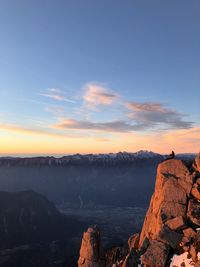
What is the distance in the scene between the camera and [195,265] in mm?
72188

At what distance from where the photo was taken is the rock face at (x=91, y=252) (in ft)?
347

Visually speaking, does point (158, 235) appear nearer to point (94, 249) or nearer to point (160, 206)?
point (160, 206)

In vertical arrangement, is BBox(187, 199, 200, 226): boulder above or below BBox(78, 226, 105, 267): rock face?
above

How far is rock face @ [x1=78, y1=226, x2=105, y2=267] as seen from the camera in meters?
106

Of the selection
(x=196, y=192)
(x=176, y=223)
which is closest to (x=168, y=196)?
(x=196, y=192)

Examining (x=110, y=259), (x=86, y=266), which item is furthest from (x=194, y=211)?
(x=86, y=266)

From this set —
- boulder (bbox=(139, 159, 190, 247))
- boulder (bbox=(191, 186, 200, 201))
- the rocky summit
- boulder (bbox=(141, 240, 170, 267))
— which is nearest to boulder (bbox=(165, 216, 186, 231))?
the rocky summit

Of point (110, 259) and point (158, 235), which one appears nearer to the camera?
point (158, 235)

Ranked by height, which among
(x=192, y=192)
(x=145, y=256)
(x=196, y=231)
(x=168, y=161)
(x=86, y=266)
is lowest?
(x=86, y=266)

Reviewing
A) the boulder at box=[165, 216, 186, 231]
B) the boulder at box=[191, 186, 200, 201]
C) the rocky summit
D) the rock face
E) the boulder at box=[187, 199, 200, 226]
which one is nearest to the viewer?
the rocky summit

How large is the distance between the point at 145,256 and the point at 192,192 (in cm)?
2113

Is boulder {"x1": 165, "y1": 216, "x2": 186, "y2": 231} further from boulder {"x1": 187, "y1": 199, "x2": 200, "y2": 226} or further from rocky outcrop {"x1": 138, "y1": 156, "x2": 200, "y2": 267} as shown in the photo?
boulder {"x1": 187, "y1": 199, "x2": 200, "y2": 226}

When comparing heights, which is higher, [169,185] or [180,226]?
[169,185]

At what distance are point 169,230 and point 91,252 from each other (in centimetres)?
3108
